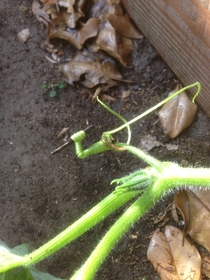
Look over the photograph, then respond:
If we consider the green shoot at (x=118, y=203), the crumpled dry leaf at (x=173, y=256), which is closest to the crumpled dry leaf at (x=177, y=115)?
the crumpled dry leaf at (x=173, y=256)

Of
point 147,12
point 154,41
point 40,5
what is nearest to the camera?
point 147,12

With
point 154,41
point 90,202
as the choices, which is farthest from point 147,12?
point 90,202

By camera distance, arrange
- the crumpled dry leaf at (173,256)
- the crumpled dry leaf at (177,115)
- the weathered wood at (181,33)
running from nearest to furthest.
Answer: the weathered wood at (181,33)
the crumpled dry leaf at (173,256)
the crumpled dry leaf at (177,115)

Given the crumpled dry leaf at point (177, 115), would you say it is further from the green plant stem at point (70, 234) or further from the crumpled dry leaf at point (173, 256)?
the green plant stem at point (70, 234)

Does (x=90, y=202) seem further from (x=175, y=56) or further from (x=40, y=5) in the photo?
(x=40, y=5)

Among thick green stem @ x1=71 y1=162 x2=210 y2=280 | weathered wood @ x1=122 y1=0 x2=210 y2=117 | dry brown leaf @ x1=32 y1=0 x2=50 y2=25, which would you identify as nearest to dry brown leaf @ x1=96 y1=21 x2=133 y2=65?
weathered wood @ x1=122 y1=0 x2=210 y2=117

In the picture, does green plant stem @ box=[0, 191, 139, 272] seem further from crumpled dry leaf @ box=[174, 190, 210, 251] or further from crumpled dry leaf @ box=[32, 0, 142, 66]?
crumpled dry leaf @ box=[32, 0, 142, 66]

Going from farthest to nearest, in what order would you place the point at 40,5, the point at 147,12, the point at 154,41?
the point at 40,5
the point at 154,41
the point at 147,12
